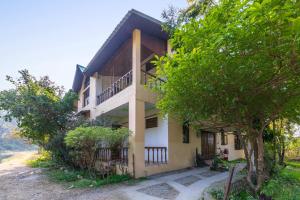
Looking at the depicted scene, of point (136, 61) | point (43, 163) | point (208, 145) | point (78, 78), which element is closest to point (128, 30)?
point (136, 61)

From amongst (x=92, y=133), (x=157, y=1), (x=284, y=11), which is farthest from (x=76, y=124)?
(x=284, y=11)

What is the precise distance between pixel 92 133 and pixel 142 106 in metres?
2.84

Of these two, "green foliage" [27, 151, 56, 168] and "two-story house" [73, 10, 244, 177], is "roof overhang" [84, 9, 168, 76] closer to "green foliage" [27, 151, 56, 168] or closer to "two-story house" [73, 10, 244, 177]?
"two-story house" [73, 10, 244, 177]

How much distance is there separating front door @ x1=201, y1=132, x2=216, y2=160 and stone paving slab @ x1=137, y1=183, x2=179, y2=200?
7.61 m

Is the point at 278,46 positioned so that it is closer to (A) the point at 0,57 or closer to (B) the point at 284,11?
(B) the point at 284,11

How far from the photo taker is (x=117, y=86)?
14141mm

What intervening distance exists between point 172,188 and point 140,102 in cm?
442

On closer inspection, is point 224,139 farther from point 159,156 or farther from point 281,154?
point 159,156

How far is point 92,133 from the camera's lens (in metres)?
9.62

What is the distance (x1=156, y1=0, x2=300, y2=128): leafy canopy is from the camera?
4.00 meters

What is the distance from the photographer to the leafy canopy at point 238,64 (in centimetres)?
400

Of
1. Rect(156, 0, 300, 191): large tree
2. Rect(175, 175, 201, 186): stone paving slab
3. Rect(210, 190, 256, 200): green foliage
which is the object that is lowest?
Rect(175, 175, 201, 186): stone paving slab

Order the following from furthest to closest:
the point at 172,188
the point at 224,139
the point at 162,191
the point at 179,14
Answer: the point at 224,139 → the point at 179,14 → the point at 172,188 → the point at 162,191

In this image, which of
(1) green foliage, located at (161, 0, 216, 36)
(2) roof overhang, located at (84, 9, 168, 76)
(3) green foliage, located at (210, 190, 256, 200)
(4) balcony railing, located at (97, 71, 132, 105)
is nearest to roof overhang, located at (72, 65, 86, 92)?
(4) balcony railing, located at (97, 71, 132, 105)
